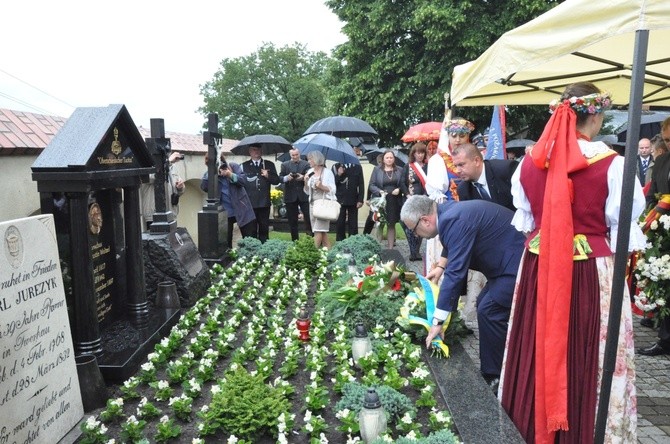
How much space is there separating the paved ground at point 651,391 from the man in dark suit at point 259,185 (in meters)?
4.53

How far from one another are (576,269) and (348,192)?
25.6 ft

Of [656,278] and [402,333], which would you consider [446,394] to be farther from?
[656,278]

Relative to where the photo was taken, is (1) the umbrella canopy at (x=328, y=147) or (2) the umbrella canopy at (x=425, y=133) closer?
(2) the umbrella canopy at (x=425, y=133)

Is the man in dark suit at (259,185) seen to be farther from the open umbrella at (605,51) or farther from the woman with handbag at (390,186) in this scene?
the open umbrella at (605,51)

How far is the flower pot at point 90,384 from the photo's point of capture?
3742mm

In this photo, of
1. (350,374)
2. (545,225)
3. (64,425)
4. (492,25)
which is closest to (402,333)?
(350,374)

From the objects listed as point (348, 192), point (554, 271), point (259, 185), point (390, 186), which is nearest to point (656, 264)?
point (554, 271)

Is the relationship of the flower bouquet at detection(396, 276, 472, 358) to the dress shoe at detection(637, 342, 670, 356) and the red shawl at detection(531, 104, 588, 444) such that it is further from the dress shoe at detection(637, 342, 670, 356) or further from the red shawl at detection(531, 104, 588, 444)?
the dress shoe at detection(637, 342, 670, 356)

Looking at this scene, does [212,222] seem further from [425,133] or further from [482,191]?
[482,191]

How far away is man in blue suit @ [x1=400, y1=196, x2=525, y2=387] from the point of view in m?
3.93

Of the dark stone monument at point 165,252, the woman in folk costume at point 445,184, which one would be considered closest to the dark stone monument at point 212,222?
the dark stone monument at point 165,252

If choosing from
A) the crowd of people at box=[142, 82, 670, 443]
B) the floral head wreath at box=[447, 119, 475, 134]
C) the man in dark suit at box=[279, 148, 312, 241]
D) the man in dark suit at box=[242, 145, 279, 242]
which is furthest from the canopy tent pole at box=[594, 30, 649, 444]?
the man in dark suit at box=[279, 148, 312, 241]

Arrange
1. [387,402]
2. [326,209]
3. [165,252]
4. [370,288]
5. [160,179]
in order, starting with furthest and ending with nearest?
[326,209] < [160,179] < [165,252] < [370,288] < [387,402]

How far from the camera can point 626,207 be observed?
2625 millimetres
